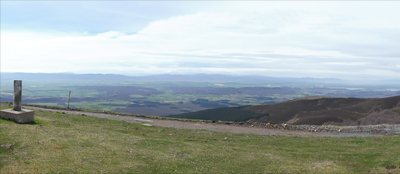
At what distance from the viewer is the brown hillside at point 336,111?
74188 millimetres

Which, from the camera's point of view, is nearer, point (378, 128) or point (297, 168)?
point (297, 168)

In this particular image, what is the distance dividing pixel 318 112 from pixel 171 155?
3902 inches

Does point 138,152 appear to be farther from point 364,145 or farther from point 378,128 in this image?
point 378,128

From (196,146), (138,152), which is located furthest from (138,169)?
(196,146)

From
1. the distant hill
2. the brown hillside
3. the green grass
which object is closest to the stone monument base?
the green grass

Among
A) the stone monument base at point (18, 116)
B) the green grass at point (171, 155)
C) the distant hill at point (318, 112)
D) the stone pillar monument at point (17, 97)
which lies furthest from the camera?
the distant hill at point (318, 112)

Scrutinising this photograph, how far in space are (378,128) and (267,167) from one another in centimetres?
3283

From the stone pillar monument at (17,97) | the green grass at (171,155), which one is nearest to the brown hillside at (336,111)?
the green grass at (171,155)

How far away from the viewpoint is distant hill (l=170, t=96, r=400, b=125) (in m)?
81.8

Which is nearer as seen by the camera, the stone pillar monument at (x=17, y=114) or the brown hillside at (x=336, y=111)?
the stone pillar monument at (x=17, y=114)

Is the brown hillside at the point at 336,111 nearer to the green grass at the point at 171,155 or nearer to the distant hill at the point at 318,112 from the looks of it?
the distant hill at the point at 318,112

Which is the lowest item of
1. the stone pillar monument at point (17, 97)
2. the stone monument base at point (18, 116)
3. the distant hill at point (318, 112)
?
the distant hill at point (318, 112)

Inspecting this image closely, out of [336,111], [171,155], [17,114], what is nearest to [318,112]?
[336,111]

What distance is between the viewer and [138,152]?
2334 centimetres
